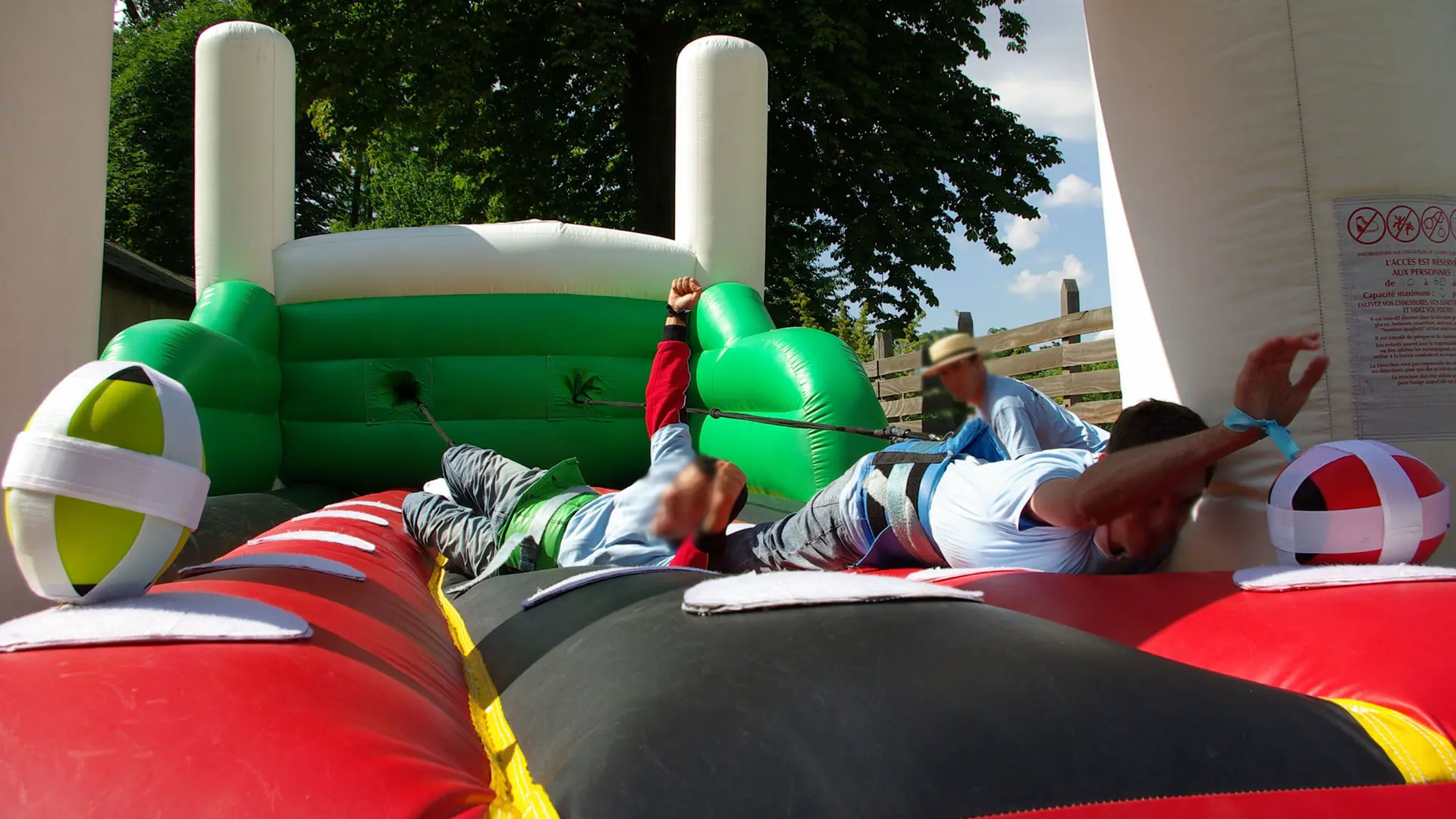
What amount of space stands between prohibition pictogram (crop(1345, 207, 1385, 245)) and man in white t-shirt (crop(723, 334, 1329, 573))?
20 centimetres

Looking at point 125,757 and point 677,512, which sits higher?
point 677,512

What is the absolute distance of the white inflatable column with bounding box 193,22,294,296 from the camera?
369 cm

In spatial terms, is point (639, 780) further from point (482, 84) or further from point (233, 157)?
point (482, 84)

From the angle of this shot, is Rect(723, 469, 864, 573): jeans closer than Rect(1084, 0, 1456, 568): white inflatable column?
No

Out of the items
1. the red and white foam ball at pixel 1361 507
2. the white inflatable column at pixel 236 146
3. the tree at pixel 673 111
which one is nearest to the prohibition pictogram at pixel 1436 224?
the red and white foam ball at pixel 1361 507

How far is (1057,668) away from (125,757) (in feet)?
2.65

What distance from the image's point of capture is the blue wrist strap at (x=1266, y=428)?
146cm

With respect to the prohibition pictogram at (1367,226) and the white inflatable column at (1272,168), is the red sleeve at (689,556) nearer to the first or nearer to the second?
the white inflatable column at (1272,168)

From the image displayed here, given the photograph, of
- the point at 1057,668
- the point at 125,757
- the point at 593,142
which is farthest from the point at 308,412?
the point at 593,142

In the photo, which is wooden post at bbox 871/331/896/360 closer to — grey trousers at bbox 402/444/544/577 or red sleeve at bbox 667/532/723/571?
red sleeve at bbox 667/532/723/571

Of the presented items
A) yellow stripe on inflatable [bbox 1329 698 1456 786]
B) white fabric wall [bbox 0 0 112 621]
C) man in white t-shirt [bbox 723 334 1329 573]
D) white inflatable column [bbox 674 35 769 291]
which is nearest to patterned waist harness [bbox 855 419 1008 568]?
man in white t-shirt [bbox 723 334 1329 573]

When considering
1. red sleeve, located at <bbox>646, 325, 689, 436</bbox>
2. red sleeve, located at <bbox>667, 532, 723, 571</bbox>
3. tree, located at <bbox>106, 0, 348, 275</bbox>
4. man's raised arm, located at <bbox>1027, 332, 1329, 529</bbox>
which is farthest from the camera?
→ tree, located at <bbox>106, 0, 348, 275</bbox>

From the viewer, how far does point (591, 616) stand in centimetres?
128

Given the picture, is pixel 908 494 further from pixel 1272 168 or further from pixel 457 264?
pixel 457 264
